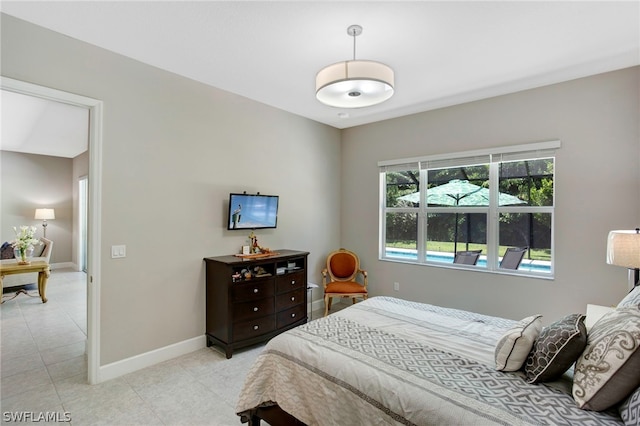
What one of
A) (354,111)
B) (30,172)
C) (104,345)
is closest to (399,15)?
(354,111)

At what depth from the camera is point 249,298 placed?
3.24 m

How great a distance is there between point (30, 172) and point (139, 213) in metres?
6.72

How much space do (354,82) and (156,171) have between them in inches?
83.2

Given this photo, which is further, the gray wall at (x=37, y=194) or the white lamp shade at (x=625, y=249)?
the gray wall at (x=37, y=194)

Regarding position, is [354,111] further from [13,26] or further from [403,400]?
[403,400]

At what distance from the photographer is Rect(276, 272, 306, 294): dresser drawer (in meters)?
3.56

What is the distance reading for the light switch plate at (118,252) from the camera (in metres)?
2.72

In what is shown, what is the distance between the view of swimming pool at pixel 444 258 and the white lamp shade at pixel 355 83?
262 centimetres

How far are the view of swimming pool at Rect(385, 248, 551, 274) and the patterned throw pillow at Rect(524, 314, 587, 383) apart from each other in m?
2.23

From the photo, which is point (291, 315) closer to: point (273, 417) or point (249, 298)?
point (249, 298)

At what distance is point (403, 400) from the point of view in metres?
1.39

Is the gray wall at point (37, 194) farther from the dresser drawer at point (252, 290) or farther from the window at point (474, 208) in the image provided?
the window at point (474, 208)

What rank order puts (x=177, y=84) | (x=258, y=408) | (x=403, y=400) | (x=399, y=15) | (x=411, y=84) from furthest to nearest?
1. (x=411, y=84)
2. (x=177, y=84)
3. (x=399, y=15)
4. (x=258, y=408)
5. (x=403, y=400)

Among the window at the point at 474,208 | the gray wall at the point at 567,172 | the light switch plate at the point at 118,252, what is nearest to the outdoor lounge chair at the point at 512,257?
the window at the point at 474,208
